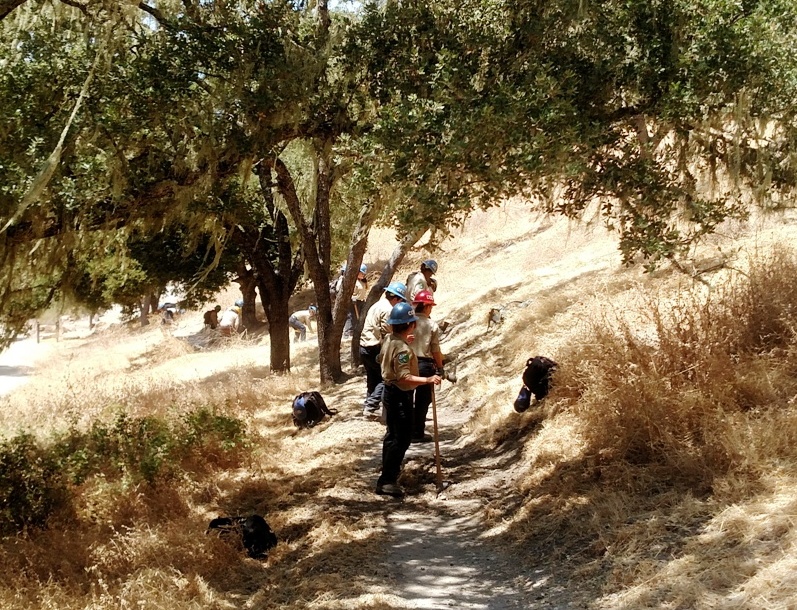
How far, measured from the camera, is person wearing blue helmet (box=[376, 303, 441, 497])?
675 cm

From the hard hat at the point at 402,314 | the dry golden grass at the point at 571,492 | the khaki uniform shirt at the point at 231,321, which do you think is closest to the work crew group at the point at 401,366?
the hard hat at the point at 402,314

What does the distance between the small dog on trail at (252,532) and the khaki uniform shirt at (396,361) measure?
166cm

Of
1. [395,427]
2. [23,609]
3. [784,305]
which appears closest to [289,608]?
[23,609]

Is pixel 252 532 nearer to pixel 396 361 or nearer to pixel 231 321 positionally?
pixel 396 361

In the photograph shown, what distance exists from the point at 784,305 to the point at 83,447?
6.88m

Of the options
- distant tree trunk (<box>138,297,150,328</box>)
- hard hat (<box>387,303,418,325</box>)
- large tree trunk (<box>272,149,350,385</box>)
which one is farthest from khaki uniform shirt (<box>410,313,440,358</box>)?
distant tree trunk (<box>138,297,150,328</box>)

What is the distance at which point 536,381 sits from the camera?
819cm

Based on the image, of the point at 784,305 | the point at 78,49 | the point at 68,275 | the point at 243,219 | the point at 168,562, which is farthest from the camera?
the point at 243,219

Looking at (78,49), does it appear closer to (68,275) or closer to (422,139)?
(68,275)

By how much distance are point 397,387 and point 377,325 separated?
8.62 ft

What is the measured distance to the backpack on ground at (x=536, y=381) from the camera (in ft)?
26.8

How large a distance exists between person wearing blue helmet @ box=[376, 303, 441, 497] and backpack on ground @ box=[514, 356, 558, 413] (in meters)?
1.67

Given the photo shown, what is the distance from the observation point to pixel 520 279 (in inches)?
758

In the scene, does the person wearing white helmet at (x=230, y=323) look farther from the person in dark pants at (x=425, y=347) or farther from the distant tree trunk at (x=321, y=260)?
the person in dark pants at (x=425, y=347)
